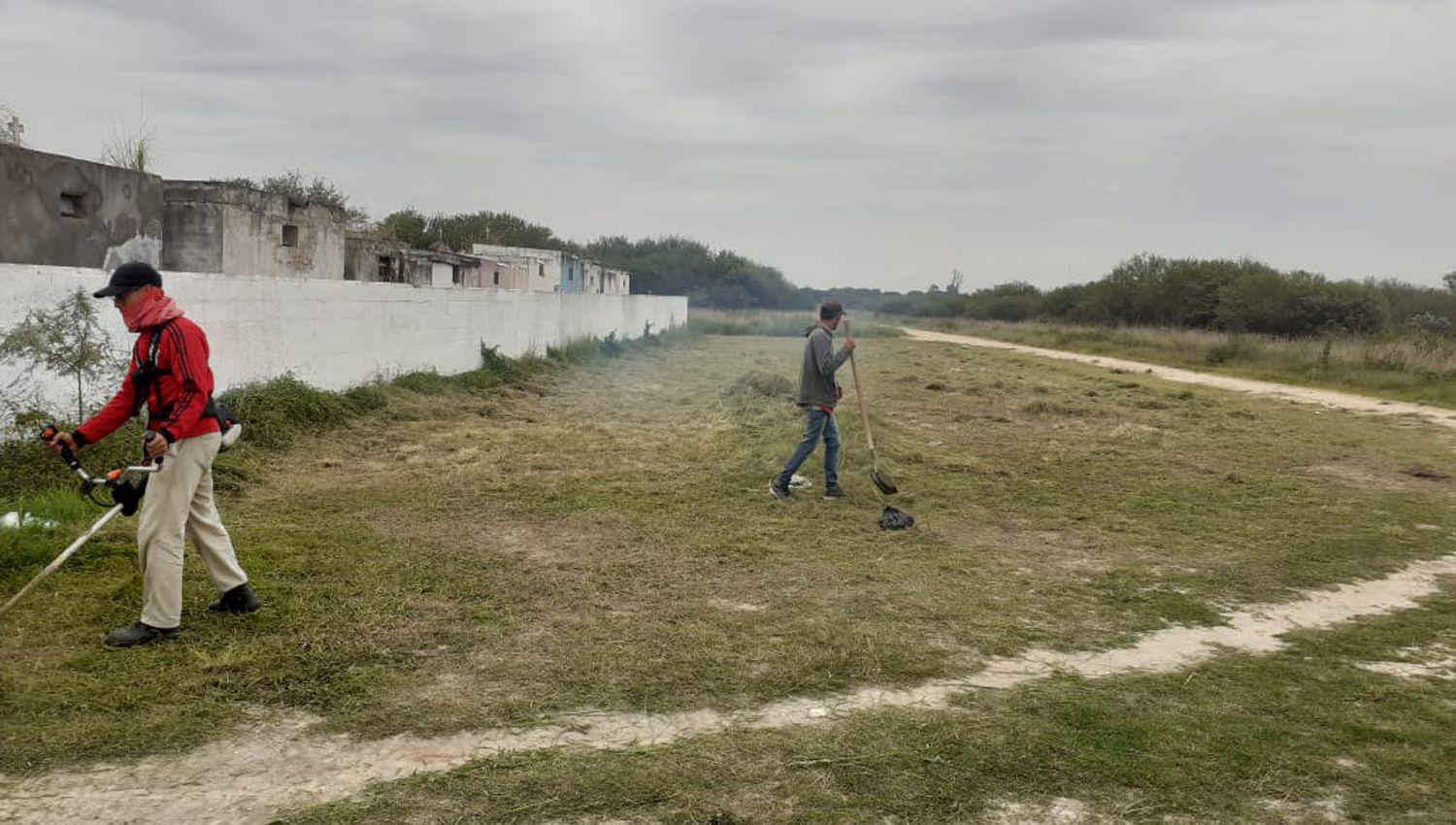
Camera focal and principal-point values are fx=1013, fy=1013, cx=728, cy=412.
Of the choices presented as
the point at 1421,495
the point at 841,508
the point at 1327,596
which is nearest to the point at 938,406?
the point at 1421,495

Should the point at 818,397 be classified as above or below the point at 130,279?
below

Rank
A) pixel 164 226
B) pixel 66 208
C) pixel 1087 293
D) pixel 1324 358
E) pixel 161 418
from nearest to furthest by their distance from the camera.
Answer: pixel 161 418 < pixel 66 208 < pixel 164 226 < pixel 1324 358 < pixel 1087 293

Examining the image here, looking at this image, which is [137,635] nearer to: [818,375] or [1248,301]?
[818,375]

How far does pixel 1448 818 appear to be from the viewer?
3.43m

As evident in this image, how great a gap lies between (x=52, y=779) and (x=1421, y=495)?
11572mm

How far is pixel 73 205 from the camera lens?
43.0 feet

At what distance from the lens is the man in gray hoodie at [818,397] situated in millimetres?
8789

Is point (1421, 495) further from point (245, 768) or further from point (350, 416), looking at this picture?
point (350, 416)

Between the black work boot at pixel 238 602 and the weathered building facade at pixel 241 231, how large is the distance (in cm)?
1214

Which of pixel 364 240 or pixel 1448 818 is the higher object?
pixel 364 240

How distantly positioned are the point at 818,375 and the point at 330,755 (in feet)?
19.2

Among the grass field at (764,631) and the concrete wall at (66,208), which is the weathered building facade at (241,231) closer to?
the concrete wall at (66,208)

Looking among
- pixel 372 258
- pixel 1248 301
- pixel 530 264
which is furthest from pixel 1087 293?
pixel 372 258

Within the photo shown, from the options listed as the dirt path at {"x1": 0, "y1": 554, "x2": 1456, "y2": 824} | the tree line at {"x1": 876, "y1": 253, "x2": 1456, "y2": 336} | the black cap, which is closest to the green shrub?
the black cap
